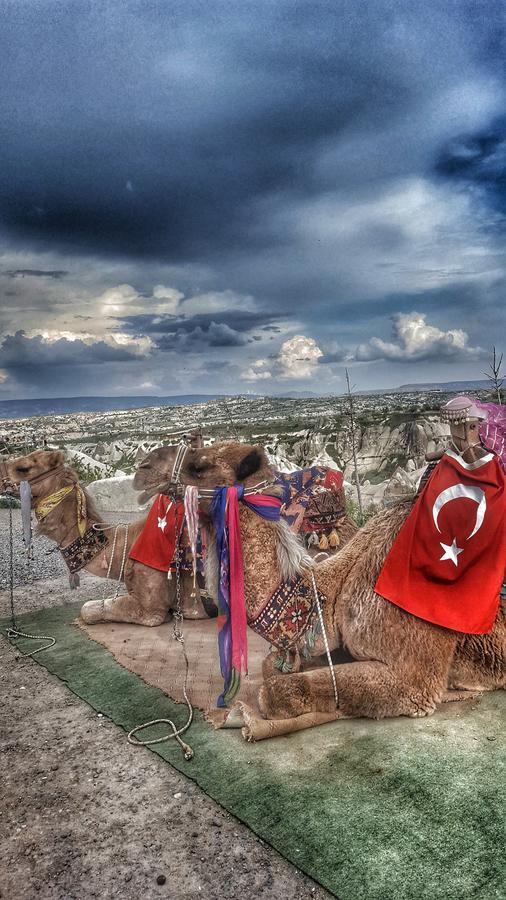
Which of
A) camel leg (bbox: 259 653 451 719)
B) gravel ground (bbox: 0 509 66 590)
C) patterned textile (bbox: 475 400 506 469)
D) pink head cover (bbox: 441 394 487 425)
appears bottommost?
gravel ground (bbox: 0 509 66 590)

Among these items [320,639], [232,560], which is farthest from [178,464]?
[320,639]

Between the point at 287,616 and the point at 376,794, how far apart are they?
124cm

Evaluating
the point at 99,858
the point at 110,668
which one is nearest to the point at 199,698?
the point at 110,668

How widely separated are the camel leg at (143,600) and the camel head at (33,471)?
1494 millimetres

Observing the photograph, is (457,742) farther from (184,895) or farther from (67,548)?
(67,548)

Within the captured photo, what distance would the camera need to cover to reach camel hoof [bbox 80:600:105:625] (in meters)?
6.88

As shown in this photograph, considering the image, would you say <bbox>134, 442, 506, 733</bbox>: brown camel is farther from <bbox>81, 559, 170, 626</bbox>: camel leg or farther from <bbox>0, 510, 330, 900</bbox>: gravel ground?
<bbox>81, 559, 170, 626</bbox>: camel leg

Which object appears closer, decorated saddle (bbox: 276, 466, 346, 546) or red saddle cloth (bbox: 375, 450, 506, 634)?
red saddle cloth (bbox: 375, 450, 506, 634)

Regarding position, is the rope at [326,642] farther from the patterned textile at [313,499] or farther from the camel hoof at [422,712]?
the patterned textile at [313,499]

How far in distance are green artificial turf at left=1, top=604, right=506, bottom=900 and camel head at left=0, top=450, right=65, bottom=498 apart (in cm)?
319

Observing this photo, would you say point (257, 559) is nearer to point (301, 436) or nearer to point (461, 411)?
point (461, 411)

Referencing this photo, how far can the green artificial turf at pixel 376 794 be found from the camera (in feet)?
9.05

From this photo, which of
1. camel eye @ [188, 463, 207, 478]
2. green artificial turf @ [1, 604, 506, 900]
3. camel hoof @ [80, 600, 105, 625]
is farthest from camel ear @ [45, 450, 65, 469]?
camel eye @ [188, 463, 207, 478]

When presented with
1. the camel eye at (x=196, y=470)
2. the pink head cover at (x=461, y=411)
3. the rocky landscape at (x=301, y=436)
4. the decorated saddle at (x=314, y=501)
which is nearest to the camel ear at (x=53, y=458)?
the decorated saddle at (x=314, y=501)
